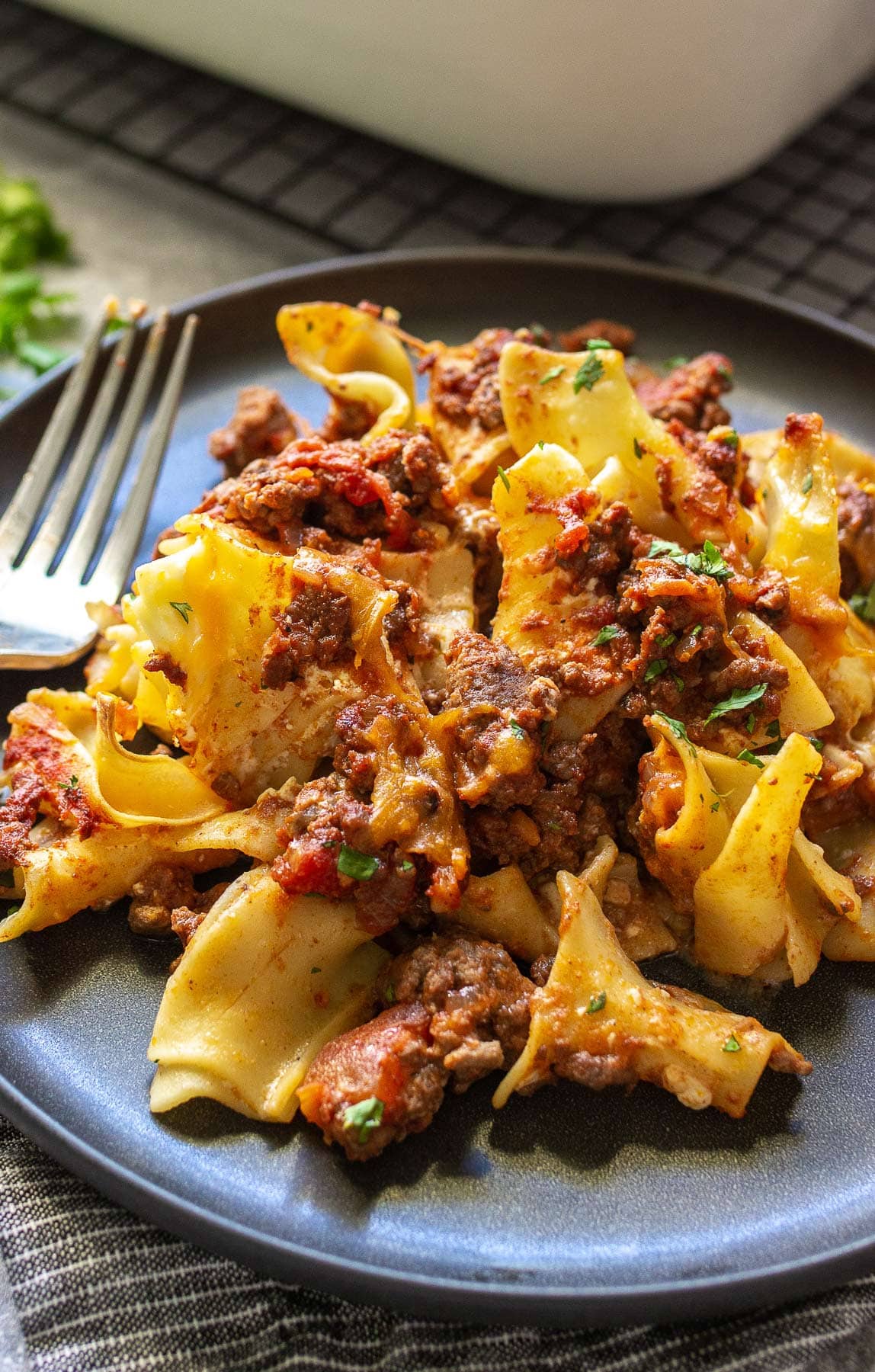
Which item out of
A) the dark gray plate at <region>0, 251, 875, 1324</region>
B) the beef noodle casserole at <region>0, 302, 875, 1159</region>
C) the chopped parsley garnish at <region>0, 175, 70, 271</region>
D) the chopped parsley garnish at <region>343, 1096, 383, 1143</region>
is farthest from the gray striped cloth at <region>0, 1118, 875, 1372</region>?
the chopped parsley garnish at <region>0, 175, 70, 271</region>

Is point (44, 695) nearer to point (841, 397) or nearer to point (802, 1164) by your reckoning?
point (802, 1164)

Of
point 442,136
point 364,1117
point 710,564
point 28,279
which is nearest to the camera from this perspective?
point 364,1117

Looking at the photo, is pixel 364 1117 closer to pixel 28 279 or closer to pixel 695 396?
pixel 695 396

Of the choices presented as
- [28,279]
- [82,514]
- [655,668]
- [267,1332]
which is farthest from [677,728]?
[28,279]

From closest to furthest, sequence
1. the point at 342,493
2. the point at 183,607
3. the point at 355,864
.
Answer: the point at 355,864
the point at 183,607
the point at 342,493

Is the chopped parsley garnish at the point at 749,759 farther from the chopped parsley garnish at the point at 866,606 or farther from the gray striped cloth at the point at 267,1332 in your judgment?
the gray striped cloth at the point at 267,1332

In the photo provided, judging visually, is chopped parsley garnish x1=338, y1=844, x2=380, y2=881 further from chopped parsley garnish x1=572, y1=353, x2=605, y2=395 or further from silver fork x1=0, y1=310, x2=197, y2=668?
chopped parsley garnish x1=572, y1=353, x2=605, y2=395

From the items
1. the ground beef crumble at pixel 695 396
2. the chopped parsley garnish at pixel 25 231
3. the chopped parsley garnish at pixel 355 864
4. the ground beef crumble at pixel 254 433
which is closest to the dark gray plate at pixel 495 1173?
the chopped parsley garnish at pixel 355 864
